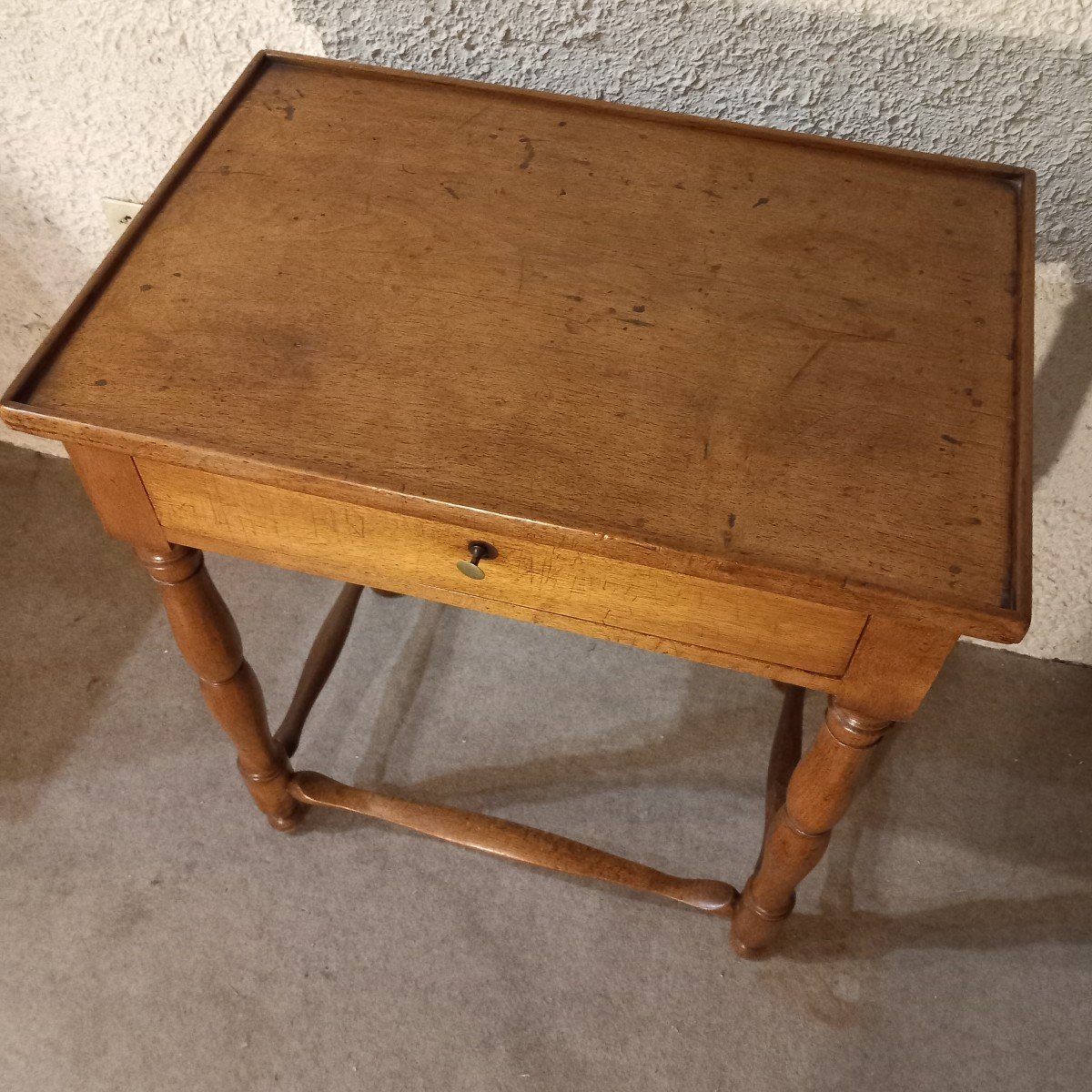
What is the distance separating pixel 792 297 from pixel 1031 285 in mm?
163

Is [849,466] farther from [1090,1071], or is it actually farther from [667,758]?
[1090,1071]

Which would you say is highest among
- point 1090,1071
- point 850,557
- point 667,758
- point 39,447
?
point 850,557

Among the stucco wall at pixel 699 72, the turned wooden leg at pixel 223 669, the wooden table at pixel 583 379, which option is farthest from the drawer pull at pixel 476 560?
the stucco wall at pixel 699 72

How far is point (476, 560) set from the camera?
637mm

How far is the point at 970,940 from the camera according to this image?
1.08m

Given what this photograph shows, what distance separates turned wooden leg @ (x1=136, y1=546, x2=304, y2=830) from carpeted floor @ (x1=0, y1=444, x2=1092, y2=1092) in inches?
4.2

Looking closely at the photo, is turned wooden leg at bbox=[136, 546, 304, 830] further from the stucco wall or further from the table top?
the stucco wall

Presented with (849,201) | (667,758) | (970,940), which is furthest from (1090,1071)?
(849,201)

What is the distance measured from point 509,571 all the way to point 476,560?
3 cm

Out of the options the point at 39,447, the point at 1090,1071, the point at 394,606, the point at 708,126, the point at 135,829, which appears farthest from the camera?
the point at 39,447

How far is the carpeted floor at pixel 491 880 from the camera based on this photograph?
Answer: 1.01 m

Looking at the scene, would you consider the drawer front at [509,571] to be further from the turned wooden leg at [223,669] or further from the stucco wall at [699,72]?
the stucco wall at [699,72]

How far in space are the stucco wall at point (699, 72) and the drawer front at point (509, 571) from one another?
1.52ft

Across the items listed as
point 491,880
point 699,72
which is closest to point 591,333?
point 699,72
